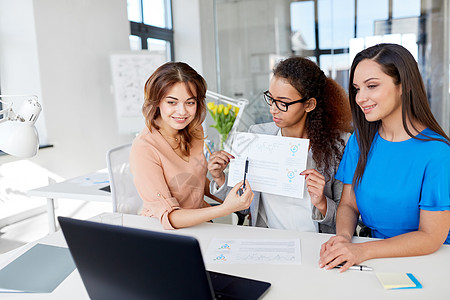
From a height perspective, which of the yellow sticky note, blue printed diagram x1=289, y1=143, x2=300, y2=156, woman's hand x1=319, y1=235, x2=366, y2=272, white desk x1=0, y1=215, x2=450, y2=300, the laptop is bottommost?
white desk x1=0, y1=215, x2=450, y2=300

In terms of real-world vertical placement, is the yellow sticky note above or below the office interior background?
below

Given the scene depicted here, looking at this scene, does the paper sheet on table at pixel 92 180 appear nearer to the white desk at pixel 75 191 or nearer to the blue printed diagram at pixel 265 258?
the white desk at pixel 75 191

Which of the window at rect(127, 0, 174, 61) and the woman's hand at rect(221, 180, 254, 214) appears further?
the window at rect(127, 0, 174, 61)

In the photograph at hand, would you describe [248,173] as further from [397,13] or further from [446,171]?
[397,13]

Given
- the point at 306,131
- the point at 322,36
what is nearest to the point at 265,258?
the point at 306,131

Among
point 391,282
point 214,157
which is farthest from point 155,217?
point 391,282

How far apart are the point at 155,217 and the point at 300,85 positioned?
87 cm

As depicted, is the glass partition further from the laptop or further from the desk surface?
the laptop

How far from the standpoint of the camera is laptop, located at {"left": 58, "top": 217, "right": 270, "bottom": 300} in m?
0.78

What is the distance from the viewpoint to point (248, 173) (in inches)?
64.5

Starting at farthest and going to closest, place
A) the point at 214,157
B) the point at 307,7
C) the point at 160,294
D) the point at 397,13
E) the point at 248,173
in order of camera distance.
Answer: the point at 307,7 → the point at 397,13 → the point at 214,157 → the point at 248,173 → the point at 160,294

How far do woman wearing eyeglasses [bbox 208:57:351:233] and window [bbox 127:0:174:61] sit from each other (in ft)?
14.7

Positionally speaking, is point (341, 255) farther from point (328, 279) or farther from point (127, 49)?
point (127, 49)

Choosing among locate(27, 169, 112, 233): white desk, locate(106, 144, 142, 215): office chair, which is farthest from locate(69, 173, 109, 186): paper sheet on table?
locate(106, 144, 142, 215): office chair
